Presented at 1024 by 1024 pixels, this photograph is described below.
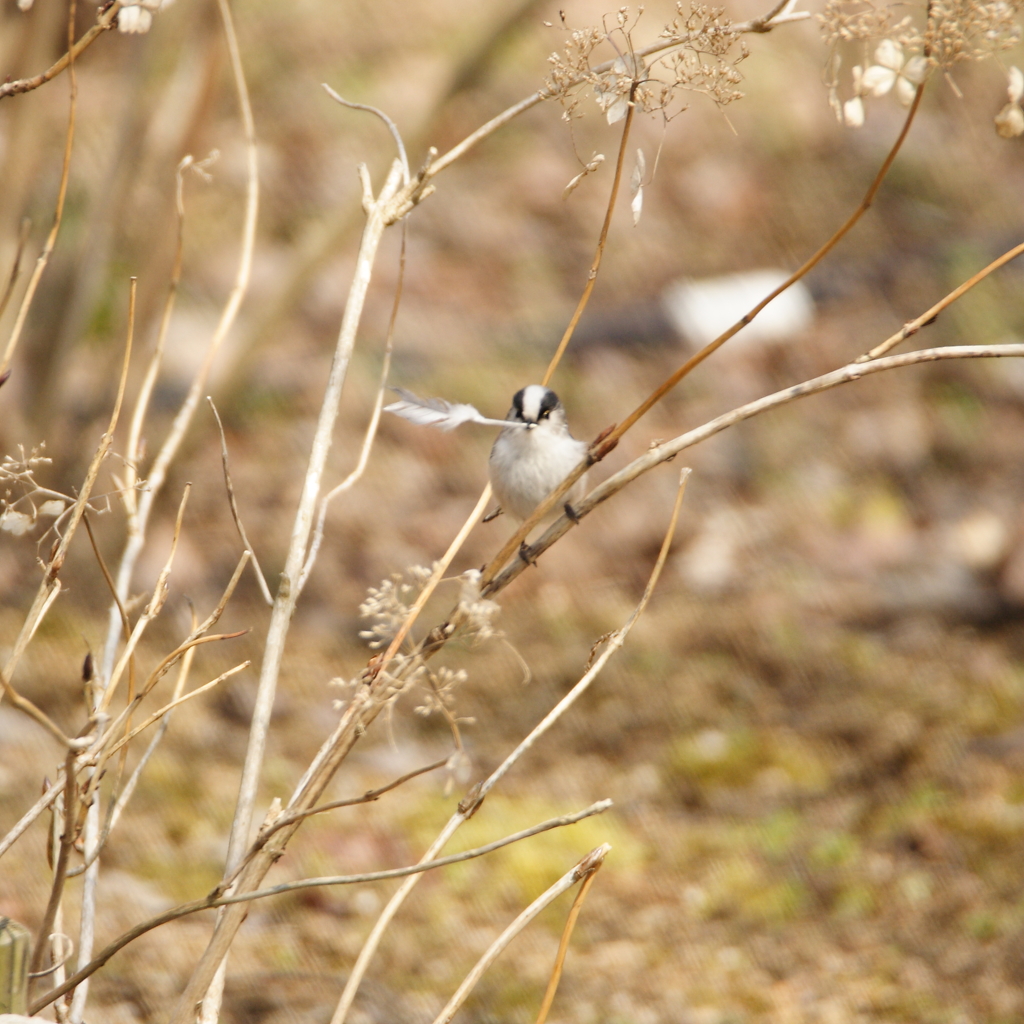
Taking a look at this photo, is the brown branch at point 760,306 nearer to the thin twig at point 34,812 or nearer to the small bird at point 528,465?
the thin twig at point 34,812

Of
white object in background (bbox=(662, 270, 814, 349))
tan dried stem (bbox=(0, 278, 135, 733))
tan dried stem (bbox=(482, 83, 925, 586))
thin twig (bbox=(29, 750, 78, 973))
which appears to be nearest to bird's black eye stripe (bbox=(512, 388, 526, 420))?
tan dried stem (bbox=(482, 83, 925, 586))

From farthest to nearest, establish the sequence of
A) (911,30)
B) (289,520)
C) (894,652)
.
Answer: (289,520), (894,652), (911,30)

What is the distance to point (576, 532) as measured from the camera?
4055 millimetres

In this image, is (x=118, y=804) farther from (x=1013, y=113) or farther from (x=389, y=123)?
(x=1013, y=113)

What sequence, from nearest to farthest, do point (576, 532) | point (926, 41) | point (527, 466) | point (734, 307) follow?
1. point (926, 41)
2. point (527, 466)
3. point (576, 532)
4. point (734, 307)

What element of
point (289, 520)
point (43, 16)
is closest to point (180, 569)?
point (289, 520)

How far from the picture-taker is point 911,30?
1036 mm

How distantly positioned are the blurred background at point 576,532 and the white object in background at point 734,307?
30 millimetres

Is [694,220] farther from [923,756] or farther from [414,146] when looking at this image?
[923,756]

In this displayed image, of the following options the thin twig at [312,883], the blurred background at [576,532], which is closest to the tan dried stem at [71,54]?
the blurred background at [576,532]

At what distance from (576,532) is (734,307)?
147 centimetres

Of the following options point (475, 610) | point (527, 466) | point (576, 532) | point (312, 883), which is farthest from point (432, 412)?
point (576, 532)

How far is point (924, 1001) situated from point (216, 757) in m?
1.83

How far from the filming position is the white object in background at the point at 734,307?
15.8ft
